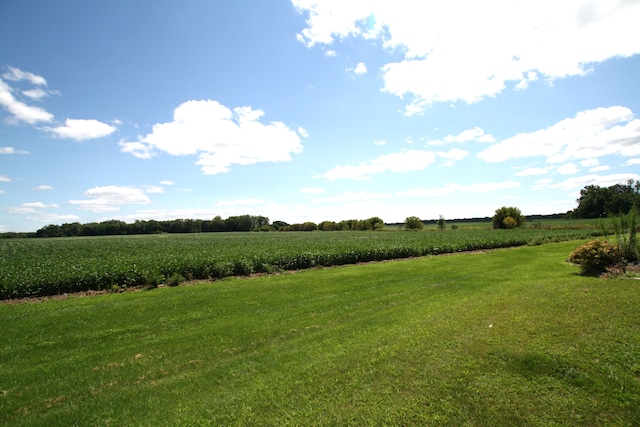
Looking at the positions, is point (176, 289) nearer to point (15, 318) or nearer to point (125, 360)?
point (15, 318)

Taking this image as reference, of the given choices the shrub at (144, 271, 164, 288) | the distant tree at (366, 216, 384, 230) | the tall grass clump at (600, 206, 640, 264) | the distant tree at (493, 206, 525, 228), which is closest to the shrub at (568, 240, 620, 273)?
the tall grass clump at (600, 206, 640, 264)

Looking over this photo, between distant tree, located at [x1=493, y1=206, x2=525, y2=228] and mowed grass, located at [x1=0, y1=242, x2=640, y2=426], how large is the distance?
71.0 meters

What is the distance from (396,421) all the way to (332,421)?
0.76 m

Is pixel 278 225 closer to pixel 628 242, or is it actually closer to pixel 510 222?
pixel 510 222

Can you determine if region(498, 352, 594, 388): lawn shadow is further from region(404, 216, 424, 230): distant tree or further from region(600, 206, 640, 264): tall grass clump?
region(404, 216, 424, 230): distant tree

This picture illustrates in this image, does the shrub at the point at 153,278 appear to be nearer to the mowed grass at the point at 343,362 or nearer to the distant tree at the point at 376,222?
the mowed grass at the point at 343,362

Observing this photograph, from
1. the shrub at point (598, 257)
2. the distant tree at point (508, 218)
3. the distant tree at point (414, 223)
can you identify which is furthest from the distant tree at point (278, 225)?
the shrub at point (598, 257)

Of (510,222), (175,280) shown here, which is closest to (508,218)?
(510,222)

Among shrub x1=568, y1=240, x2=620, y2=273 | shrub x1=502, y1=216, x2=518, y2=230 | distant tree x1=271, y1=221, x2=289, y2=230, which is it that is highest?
distant tree x1=271, y1=221, x2=289, y2=230

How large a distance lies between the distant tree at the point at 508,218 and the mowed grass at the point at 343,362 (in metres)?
71.0

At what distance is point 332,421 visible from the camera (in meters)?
3.76

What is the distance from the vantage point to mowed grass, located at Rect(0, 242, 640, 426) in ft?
12.9

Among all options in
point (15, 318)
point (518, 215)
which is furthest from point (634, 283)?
point (518, 215)

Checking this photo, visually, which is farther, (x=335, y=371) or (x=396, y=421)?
(x=335, y=371)
